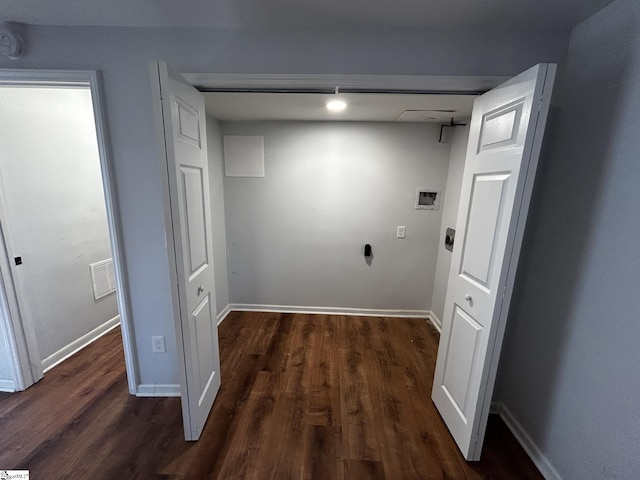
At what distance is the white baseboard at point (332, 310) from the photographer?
10.2 ft

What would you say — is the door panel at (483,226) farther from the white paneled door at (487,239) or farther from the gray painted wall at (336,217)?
the gray painted wall at (336,217)

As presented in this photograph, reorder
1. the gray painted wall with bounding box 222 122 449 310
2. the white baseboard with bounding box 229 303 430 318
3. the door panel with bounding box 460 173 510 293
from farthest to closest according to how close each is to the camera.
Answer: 1. the white baseboard with bounding box 229 303 430 318
2. the gray painted wall with bounding box 222 122 449 310
3. the door panel with bounding box 460 173 510 293

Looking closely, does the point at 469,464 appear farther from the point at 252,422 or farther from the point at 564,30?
the point at 564,30

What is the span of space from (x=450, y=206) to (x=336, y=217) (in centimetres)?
122

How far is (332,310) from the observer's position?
315 cm

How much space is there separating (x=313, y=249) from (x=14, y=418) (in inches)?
102

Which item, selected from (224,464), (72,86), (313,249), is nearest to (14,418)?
(224,464)

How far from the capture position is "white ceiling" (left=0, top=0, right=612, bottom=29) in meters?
1.20

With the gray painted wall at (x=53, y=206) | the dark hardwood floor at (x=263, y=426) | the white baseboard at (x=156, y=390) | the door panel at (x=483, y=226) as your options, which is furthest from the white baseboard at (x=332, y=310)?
the door panel at (x=483, y=226)

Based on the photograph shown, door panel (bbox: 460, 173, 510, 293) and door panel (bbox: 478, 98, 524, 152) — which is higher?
door panel (bbox: 478, 98, 524, 152)

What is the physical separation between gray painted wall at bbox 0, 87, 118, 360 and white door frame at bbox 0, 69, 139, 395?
0.25 feet

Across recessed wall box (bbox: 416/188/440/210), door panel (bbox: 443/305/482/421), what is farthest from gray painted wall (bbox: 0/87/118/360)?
recessed wall box (bbox: 416/188/440/210)

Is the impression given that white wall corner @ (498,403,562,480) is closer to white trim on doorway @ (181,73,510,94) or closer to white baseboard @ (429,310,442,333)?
white baseboard @ (429,310,442,333)

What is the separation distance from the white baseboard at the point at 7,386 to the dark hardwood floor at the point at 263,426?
Answer: 0.17 feet
